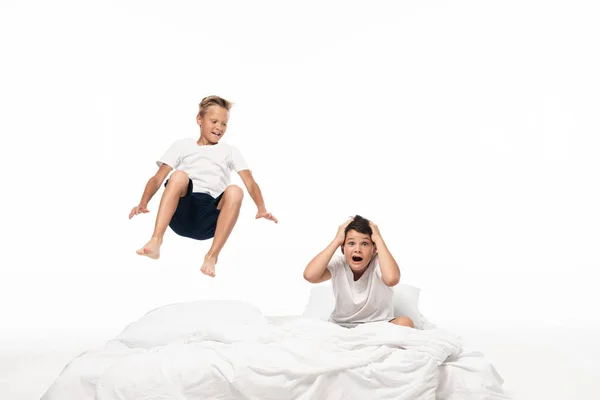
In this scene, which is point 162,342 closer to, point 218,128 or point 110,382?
point 110,382

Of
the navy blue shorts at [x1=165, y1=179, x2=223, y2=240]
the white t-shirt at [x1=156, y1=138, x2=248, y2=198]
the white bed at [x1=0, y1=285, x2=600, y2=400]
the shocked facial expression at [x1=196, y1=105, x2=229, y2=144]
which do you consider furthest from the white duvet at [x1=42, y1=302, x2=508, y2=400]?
the shocked facial expression at [x1=196, y1=105, x2=229, y2=144]

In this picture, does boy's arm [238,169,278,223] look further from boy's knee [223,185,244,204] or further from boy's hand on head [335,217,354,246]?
boy's hand on head [335,217,354,246]

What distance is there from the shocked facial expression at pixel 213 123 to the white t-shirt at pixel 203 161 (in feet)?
0.22

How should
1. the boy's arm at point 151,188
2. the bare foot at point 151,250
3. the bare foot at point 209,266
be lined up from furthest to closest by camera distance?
the boy's arm at point 151,188, the bare foot at point 209,266, the bare foot at point 151,250

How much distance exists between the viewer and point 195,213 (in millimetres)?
4730

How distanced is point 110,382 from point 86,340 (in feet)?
8.10

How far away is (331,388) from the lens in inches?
127

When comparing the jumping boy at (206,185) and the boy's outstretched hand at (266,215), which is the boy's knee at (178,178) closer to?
the jumping boy at (206,185)

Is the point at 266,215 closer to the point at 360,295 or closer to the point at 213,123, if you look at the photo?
the point at 213,123

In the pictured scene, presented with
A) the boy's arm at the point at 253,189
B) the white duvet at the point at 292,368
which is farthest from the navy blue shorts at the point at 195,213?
the white duvet at the point at 292,368

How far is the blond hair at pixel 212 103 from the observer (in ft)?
15.5

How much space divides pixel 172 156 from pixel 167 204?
415 millimetres

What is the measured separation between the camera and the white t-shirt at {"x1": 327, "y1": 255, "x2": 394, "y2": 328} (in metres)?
3.99

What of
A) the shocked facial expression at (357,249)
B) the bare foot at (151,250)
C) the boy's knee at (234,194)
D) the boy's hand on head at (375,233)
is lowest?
the bare foot at (151,250)
